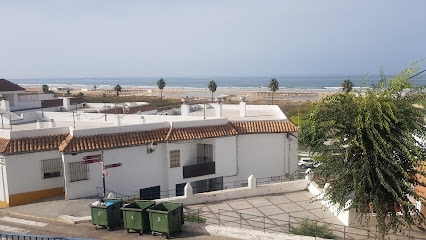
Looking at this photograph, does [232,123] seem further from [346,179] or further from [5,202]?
[5,202]

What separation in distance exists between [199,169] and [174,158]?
1920 mm

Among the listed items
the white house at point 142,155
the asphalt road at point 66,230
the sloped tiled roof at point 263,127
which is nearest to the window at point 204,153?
the white house at point 142,155

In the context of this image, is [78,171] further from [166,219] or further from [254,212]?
[254,212]

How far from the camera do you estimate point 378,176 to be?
47.1 ft

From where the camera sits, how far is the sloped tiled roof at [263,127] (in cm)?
2812

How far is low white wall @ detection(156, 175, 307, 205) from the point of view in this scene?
74.4 feet

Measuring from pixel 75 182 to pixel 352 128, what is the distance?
15814 mm

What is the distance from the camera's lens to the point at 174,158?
26.0 metres

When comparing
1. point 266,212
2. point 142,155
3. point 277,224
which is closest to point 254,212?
point 266,212

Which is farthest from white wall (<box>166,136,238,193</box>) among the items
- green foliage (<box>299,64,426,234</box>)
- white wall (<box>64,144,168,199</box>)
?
green foliage (<box>299,64,426,234</box>)

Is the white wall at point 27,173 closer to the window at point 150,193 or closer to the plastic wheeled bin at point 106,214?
the window at point 150,193

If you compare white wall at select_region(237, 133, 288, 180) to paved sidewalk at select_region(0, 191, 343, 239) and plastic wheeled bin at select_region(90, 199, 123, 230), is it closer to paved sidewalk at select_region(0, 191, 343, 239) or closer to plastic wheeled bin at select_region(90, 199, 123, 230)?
paved sidewalk at select_region(0, 191, 343, 239)

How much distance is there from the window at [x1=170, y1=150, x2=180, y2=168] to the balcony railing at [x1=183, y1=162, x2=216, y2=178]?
2.04 ft

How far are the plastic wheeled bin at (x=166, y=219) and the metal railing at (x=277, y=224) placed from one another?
5.13ft
